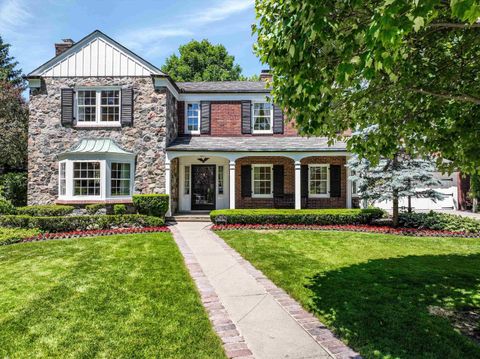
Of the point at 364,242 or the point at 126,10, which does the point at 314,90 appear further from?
the point at 364,242

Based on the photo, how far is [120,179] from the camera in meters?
14.5

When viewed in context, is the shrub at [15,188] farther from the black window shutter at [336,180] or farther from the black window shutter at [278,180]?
the black window shutter at [336,180]

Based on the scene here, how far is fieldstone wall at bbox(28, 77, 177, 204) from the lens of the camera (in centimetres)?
1495

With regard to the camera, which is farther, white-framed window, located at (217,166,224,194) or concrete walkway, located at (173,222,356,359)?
white-framed window, located at (217,166,224,194)

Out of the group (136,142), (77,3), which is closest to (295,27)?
(77,3)

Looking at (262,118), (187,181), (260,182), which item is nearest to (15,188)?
(187,181)

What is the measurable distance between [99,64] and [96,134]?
10.8 feet

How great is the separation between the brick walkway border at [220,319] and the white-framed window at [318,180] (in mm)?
10793

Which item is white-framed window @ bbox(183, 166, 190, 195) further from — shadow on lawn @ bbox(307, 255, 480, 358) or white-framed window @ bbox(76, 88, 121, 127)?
shadow on lawn @ bbox(307, 255, 480, 358)

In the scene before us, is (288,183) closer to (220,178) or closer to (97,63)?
(220,178)

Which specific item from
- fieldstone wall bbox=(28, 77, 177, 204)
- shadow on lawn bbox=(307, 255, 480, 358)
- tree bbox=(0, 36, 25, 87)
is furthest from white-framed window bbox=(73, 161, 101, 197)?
tree bbox=(0, 36, 25, 87)

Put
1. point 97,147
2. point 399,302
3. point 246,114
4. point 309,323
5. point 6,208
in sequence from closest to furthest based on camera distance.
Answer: point 309,323 → point 399,302 → point 6,208 → point 97,147 → point 246,114

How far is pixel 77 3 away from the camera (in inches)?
343

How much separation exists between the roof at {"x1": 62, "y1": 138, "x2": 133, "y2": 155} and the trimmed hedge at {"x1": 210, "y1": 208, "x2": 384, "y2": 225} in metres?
5.22
